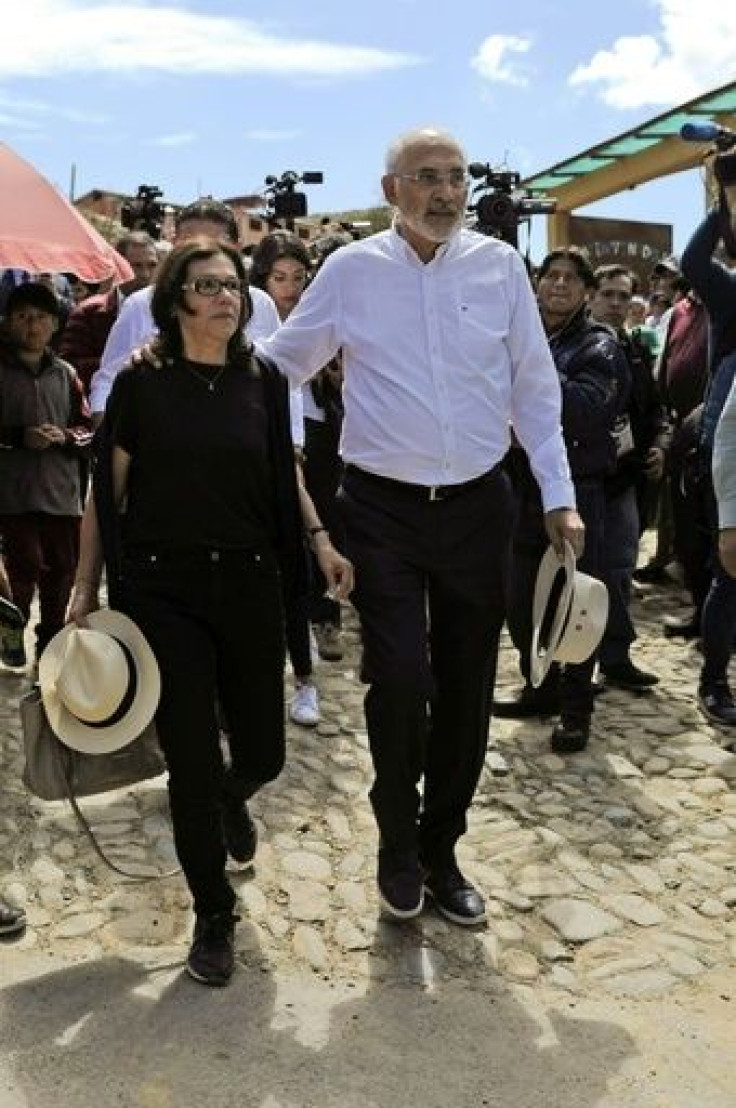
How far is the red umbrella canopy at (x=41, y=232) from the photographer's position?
4348 mm

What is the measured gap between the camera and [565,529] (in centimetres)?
359

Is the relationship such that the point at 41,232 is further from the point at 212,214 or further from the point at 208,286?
the point at 208,286

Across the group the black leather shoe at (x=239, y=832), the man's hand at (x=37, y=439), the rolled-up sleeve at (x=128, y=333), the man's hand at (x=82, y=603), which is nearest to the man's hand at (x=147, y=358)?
the man's hand at (x=82, y=603)

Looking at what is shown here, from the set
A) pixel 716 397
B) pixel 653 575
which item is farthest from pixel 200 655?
pixel 653 575

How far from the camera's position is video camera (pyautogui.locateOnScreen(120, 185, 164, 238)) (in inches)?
354

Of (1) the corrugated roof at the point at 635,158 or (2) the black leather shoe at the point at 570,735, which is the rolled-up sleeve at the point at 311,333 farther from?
(1) the corrugated roof at the point at 635,158

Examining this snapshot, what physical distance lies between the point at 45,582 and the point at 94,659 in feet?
9.10

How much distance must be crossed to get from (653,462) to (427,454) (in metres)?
3.04

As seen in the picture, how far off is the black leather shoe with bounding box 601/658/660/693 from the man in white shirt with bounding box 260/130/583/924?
2.52 metres

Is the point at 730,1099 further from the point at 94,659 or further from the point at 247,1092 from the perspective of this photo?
the point at 94,659

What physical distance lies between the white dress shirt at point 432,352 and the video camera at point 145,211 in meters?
5.73

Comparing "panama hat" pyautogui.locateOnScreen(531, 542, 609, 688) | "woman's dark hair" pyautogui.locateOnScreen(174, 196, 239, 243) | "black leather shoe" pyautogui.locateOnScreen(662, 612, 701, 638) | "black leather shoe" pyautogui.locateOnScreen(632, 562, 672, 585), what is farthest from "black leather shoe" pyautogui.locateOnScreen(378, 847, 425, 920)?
"black leather shoe" pyautogui.locateOnScreen(632, 562, 672, 585)

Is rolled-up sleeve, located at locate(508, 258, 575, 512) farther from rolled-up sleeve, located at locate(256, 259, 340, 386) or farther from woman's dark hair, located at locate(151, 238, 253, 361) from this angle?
woman's dark hair, located at locate(151, 238, 253, 361)

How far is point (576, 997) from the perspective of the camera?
11.1 feet
